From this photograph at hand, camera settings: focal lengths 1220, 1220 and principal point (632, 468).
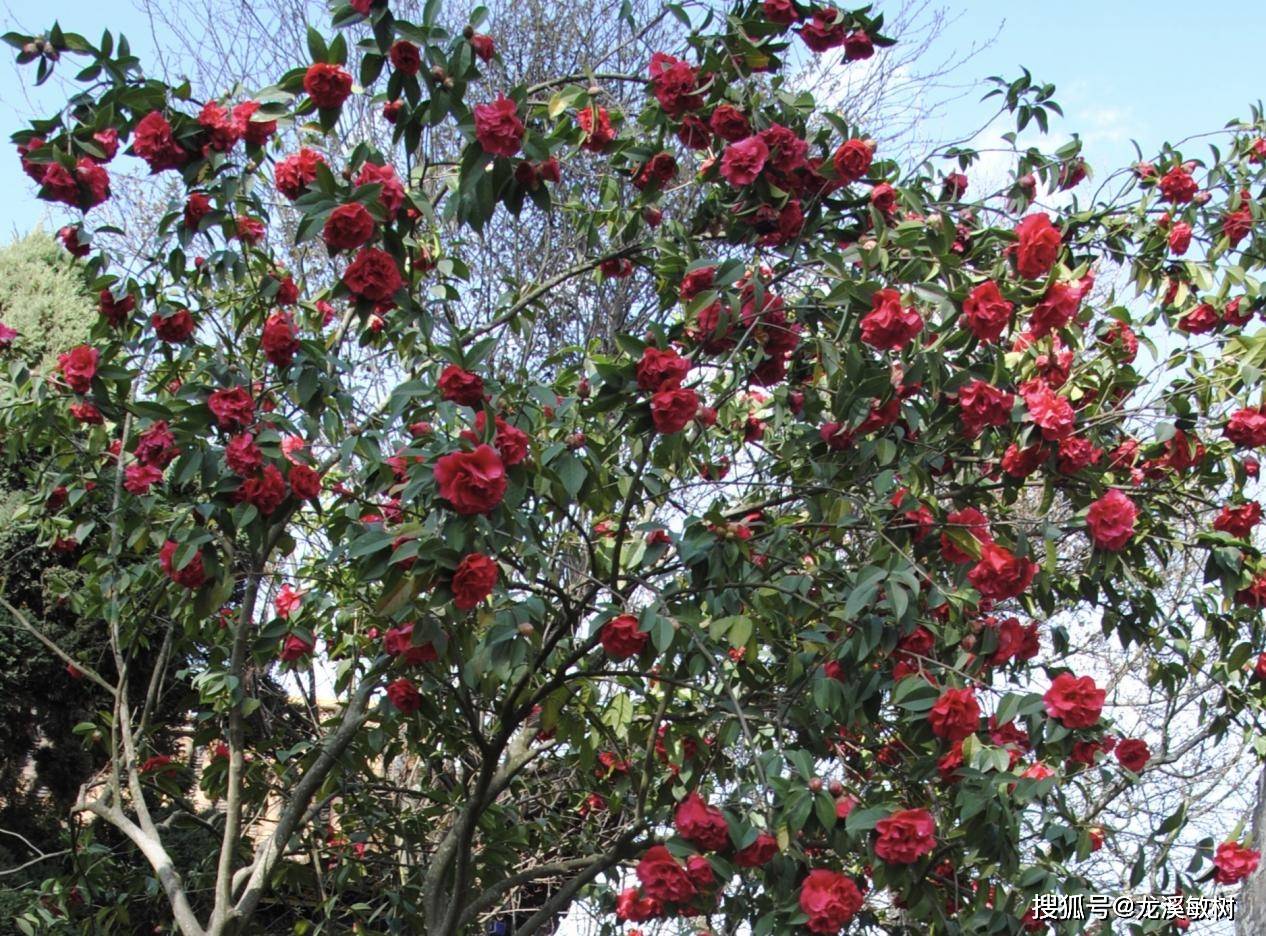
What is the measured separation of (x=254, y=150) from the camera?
2752mm

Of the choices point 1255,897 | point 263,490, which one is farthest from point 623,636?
point 1255,897

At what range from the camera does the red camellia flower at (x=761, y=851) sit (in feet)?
7.64

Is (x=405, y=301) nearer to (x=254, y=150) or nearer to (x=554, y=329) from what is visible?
(x=254, y=150)

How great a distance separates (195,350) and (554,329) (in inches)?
110

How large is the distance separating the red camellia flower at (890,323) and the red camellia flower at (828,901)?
105cm

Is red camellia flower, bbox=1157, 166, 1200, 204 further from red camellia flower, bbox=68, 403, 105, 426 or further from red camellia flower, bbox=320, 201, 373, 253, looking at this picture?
red camellia flower, bbox=68, 403, 105, 426

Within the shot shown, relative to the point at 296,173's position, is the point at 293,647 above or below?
below

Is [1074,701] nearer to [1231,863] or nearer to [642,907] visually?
[642,907]

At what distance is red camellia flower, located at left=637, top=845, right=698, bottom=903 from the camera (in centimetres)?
230

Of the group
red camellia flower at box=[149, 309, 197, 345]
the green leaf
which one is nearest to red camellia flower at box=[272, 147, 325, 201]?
the green leaf

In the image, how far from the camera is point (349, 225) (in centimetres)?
237

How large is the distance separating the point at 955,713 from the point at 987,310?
82 centimetres

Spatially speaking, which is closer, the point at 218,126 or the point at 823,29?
the point at 218,126

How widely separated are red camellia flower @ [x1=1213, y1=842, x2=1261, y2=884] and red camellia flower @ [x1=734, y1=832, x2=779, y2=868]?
164 centimetres
